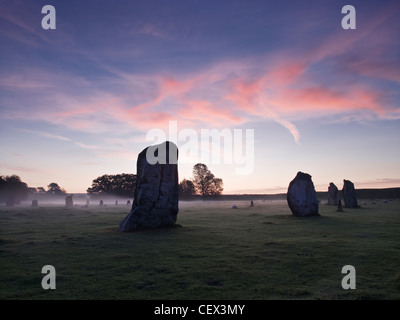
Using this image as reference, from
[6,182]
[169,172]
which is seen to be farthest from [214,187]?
[169,172]

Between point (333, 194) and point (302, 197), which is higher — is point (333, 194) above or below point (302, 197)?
below

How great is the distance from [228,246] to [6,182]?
265ft

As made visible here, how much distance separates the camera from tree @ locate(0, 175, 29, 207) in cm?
6900

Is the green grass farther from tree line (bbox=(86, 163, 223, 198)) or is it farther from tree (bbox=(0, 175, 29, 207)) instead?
tree line (bbox=(86, 163, 223, 198))

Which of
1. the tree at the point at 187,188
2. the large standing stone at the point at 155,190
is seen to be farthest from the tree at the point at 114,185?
the large standing stone at the point at 155,190

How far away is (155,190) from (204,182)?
79924 mm

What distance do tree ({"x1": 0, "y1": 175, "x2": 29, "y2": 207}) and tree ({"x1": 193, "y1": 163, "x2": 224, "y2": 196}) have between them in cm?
5108

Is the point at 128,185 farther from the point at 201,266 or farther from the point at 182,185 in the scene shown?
the point at 201,266

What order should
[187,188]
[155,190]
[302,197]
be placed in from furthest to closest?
1. [187,188]
2. [302,197]
3. [155,190]

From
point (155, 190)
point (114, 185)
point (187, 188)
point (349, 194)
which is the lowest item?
point (187, 188)

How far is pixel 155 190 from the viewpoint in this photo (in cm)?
1653

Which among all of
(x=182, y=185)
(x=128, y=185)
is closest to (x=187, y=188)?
(x=182, y=185)

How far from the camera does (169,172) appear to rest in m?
17.3
